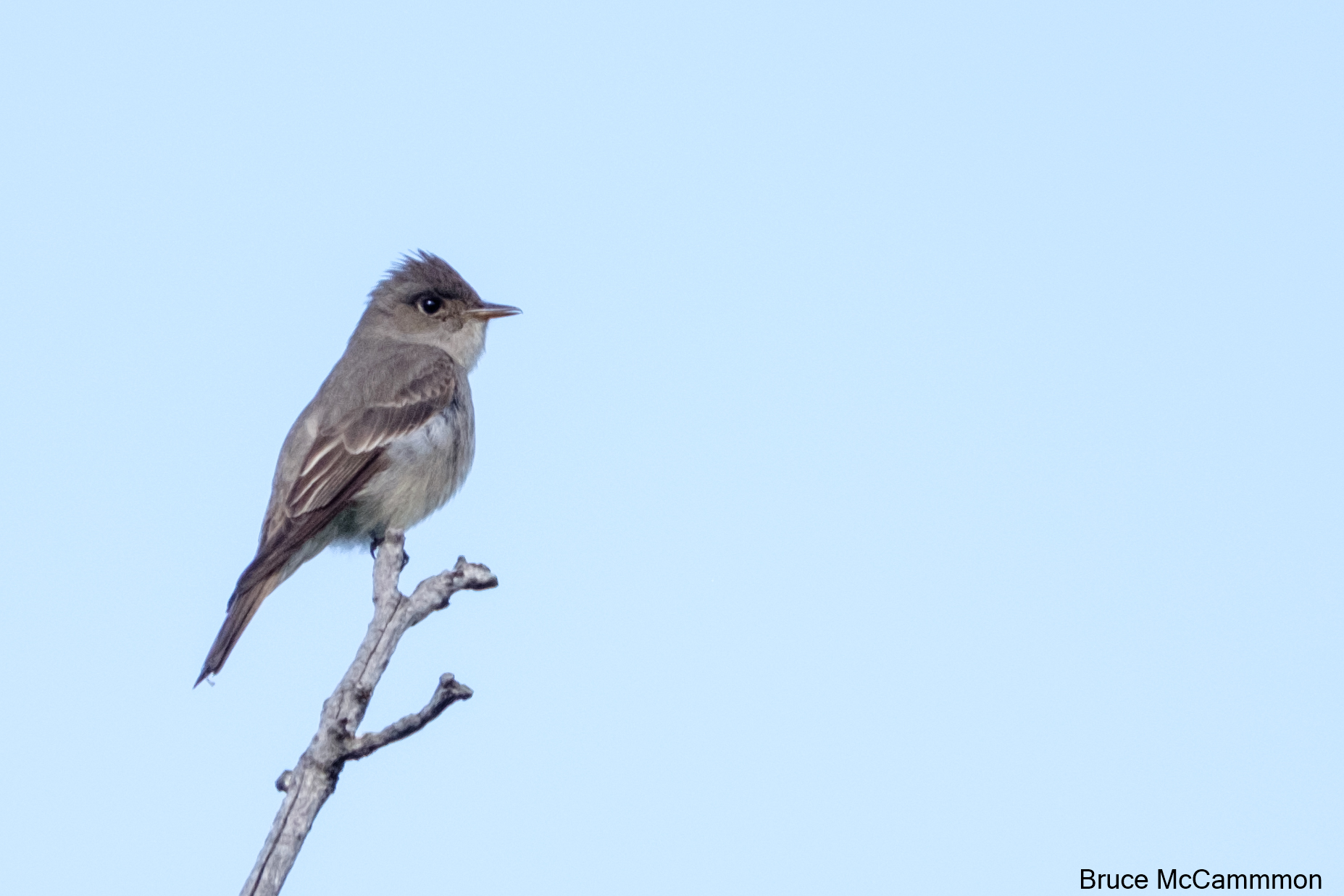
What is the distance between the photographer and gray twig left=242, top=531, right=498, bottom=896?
482 centimetres

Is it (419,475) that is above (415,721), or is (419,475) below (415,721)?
above

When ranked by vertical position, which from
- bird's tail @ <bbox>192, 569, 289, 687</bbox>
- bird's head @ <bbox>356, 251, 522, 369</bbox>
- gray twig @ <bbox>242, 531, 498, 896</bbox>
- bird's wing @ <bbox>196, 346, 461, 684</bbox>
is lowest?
gray twig @ <bbox>242, 531, 498, 896</bbox>

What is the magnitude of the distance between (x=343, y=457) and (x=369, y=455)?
162mm

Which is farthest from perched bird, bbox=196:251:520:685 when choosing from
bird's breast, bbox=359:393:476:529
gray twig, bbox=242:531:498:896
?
gray twig, bbox=242:531:498:896

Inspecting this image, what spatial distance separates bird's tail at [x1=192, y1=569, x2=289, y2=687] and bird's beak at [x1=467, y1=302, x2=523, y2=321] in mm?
3208

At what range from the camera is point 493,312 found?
11172 mm

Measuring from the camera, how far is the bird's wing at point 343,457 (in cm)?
826

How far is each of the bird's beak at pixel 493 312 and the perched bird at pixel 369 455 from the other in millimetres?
20

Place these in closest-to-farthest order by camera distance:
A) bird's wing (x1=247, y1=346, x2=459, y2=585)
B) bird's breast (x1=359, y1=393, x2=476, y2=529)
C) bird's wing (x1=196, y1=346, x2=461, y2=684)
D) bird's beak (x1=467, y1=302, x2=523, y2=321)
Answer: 1. bird's wing (x1=196, y1=346, x2=461, y2=684)
2. bird's wing (x1=247, y1=346, x2=459, y2=585)
3. bird's breast (x1=359, y1=393, x2=476, y2=529)
4. bird's beak (x1=467, y1=302, x2=523, y2=321)

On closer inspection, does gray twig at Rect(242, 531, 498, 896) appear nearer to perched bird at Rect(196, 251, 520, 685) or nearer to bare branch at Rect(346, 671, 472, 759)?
bare branch at Rect(346, 671, 472, 759)

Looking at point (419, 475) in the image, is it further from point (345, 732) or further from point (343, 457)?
point (345, 732)

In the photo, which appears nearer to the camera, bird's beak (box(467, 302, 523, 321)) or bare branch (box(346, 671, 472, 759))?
bare branch (box(346, 671, 472, 759))

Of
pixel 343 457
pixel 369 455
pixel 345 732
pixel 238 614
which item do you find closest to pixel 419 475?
pixel 369 455

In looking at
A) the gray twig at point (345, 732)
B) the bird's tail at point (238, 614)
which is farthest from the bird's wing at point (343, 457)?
the gray twig at point (345, 732)
